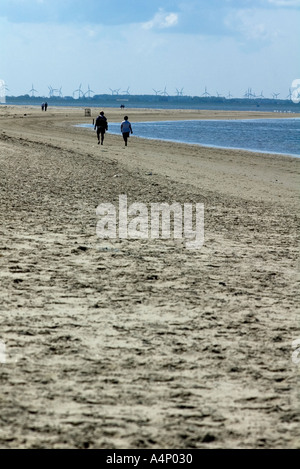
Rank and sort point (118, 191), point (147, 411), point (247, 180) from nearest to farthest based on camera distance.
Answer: point (147, 411)
point (118, 191)
point (247, 180)

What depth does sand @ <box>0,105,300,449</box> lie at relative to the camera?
4156mm

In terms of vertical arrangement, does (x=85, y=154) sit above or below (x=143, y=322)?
above

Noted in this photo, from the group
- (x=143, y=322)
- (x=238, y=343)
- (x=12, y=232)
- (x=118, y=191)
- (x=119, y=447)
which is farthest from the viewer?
(x=118, y=191)

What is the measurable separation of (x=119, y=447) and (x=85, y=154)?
819 inches

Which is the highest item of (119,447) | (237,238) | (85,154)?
(85,154)

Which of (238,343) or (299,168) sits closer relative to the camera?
(238,343)

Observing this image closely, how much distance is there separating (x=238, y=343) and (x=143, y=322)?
944 millimetres

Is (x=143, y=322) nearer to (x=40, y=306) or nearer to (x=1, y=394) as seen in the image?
(x=40, y=306)

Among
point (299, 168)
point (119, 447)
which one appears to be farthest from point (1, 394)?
point (299, 168)

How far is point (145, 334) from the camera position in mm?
5723

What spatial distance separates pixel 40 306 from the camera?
6.30m

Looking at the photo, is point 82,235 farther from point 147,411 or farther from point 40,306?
point 147,411

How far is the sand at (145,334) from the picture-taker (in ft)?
13.6

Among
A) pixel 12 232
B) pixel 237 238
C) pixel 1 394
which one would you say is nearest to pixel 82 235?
pixel 12 232
